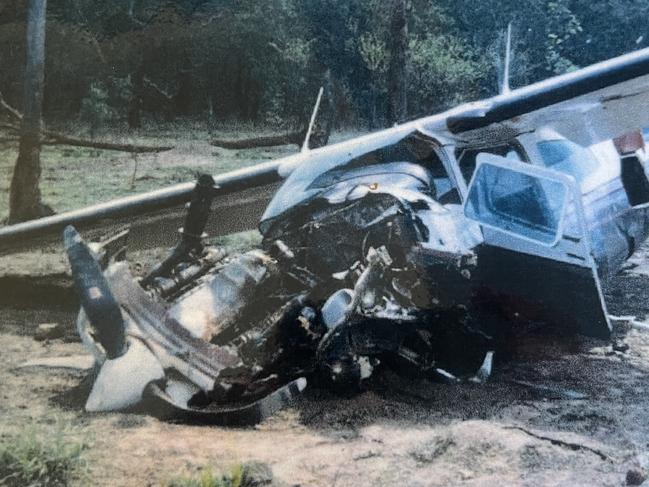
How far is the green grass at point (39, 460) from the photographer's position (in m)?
2.26

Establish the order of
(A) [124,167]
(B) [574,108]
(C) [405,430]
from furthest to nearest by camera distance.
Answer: (A) [124,167], (B) [574,108], (C) [405,430]

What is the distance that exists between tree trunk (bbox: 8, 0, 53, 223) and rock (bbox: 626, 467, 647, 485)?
12.1 ft

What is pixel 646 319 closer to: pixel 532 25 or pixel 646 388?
pixel 646 388

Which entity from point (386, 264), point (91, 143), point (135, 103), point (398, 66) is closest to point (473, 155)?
point (386, 264)

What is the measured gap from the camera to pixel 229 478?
2.36 m

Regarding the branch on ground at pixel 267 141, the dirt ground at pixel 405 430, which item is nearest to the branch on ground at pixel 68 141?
the branch on ground at pixel 267 141

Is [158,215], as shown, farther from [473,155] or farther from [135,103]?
[473,155]

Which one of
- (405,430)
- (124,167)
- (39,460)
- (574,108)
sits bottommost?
(405,430)

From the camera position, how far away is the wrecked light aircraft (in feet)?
9.69

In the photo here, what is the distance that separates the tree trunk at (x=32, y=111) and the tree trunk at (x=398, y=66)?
2845 mm

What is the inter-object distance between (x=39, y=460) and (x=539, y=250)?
2.69 meters

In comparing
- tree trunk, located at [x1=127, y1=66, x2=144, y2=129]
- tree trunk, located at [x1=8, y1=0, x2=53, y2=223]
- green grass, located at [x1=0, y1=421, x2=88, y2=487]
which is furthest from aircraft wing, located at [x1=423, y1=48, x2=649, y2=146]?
green grass, located at [x1=0, y1=421, x2=88, y2=487]

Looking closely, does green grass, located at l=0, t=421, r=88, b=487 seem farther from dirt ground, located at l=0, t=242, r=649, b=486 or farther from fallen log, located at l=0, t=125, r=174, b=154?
fallen log, located at l=0, t=125, r=174, b=154

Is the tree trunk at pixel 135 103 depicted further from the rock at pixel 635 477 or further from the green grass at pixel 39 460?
the rock at pixel 635 477
